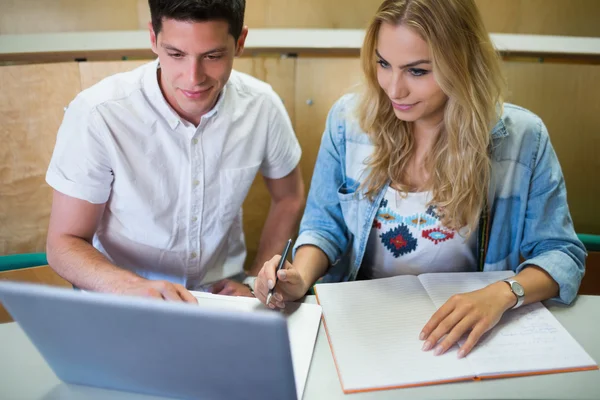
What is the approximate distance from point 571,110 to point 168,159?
58.5 inches

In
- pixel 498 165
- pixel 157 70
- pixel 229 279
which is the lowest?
pixel 229 279

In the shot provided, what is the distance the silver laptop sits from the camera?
70 cm

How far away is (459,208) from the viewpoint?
1311mm

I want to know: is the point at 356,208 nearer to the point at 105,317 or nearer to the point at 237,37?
the point at 237,37

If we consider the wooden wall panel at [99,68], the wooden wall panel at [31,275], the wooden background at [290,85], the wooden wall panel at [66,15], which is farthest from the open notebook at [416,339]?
the wooden wall panel at [66,15]

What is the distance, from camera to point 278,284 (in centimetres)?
111

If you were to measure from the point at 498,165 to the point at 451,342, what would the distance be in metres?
0.52

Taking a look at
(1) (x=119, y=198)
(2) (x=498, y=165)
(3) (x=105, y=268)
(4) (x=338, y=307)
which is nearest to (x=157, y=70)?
(1) (x=119, y=198)

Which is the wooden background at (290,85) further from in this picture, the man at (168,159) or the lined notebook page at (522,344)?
the lined notebook page at (522,344)

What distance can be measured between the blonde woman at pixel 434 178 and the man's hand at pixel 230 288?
0.21 metres

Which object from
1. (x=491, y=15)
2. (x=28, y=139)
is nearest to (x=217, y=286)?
(x=28, y=139)

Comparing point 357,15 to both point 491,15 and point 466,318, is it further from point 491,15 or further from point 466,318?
point 466,318

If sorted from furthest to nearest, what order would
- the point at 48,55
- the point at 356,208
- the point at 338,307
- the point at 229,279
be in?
the point at 48,55 < the point at 229,279 < the point at 356,208 < the point at 338,307

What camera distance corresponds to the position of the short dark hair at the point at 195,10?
123cm
